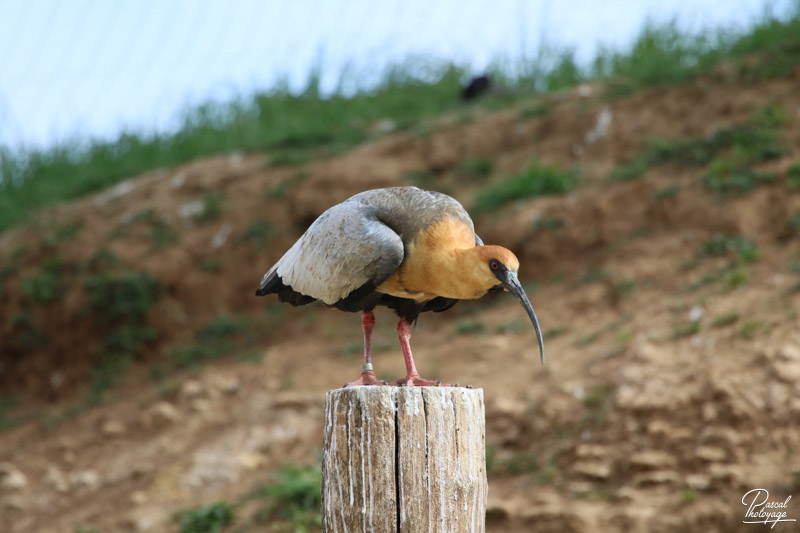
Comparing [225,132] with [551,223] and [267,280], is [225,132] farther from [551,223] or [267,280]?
[267,280]

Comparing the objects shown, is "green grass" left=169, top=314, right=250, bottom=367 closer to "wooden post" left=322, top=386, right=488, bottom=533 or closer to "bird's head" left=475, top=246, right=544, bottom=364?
"bird's head" left=475, top=246, right=544, bottom=364

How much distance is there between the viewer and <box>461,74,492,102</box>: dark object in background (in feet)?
36.2

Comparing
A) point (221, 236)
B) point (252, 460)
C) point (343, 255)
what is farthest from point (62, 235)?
point (343, 255)

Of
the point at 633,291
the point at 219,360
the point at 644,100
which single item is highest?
the point at 644,100

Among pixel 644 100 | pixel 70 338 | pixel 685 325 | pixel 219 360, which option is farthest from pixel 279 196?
pixel 685 325

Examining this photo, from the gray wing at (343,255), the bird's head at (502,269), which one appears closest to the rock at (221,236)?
the gray wing at (343,255)

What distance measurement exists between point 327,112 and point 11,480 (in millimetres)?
6940

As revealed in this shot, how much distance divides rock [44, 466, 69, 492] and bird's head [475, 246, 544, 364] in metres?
5.15

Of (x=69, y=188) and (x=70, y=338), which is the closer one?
(x=70, y=338)

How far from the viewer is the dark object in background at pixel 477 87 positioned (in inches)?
434

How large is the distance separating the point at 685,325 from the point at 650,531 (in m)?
→ 1.78

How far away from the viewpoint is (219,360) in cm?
823

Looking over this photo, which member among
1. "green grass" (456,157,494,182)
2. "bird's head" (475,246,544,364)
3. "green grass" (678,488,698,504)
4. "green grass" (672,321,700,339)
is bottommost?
"green grass" (678,488,698,504)

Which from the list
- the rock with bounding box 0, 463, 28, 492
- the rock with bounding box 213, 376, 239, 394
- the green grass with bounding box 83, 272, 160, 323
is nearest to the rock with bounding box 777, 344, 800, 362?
the rock with bounding box 213, 376, 239, 394
